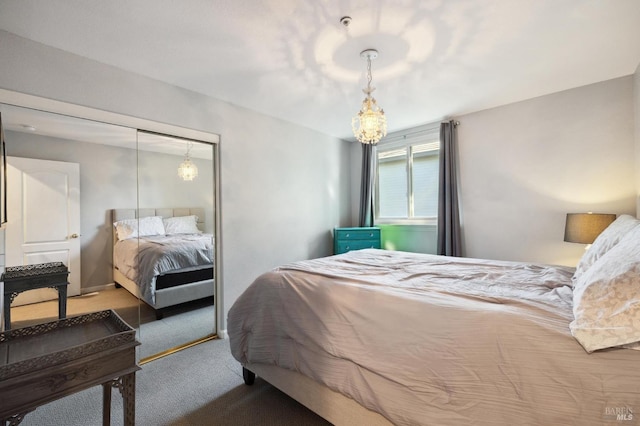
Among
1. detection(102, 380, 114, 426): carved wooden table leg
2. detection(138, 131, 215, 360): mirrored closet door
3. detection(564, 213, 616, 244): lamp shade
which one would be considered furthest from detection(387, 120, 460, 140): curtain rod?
detection(102, 380, 114, 426): carved wooden table leg

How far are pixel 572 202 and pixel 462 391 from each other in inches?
116

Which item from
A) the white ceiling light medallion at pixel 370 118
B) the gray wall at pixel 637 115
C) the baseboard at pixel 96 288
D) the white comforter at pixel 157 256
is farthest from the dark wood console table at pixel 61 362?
the gray wall at pixel 637 115

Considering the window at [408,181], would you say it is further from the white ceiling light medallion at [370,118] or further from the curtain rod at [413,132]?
the white ceiling light medallion at [370,118]

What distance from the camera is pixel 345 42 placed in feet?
6.85

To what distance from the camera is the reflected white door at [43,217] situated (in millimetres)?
2090

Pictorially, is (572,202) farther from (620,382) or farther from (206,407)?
A: (206,407)

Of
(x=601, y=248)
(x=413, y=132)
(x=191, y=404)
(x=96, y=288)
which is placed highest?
(x=413, y=132)

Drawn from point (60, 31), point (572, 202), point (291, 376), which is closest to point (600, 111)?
point (572, 202)

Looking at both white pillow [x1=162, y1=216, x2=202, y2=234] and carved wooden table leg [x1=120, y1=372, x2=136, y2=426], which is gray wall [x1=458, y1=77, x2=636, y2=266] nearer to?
white pillow [x1=162, y1=216, x2=202, y2=234]

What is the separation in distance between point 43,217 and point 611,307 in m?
3.53

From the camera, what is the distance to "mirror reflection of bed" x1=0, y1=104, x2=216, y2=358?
6.99 feet

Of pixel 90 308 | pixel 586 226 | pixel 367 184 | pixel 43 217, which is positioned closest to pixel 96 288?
pixel 90 308

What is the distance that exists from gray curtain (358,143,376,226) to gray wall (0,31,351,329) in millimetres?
342

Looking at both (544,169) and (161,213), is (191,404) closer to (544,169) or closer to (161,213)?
(161,213)
